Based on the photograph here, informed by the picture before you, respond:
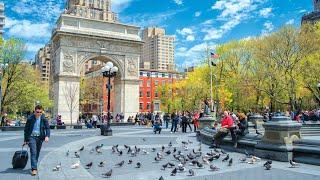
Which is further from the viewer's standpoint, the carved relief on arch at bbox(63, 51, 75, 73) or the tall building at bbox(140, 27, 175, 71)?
the tall building at bbox(140, 27, 175, 71)

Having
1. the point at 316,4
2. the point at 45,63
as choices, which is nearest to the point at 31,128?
the point at 316,4

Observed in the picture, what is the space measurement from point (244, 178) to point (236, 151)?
553cm

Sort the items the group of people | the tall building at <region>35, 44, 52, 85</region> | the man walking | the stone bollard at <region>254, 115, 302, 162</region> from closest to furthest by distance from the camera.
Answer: the man walking < the stone bollard at <region>254, 115, 302, 162</region> < the group of people < the tall building at <region>35, 44, 52, 85</region>

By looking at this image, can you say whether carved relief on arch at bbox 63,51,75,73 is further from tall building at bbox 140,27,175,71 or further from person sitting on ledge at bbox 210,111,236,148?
tall building at bbox 140,27,175,71

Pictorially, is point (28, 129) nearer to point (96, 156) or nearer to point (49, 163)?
point (49, 163)

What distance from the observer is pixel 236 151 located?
1341 cm

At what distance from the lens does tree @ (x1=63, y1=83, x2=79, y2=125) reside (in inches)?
1567

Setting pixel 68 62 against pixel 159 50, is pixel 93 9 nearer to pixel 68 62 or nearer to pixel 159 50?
pixel 159 50

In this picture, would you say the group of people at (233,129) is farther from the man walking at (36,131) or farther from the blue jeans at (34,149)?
the blue jeans at (34,149)

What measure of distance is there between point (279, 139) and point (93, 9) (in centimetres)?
13320

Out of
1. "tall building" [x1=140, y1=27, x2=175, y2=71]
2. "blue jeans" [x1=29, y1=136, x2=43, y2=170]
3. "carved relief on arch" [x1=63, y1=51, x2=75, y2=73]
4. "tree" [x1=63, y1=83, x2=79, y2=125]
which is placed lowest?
"blue jeans" [x1=29, y1=136, x2=43, y2=170]

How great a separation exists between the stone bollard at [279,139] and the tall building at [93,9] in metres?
123

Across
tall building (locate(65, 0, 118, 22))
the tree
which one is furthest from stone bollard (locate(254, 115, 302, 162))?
tall building (locate(65, 0, 118, 22))

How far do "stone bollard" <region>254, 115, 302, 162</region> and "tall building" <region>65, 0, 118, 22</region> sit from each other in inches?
4852
